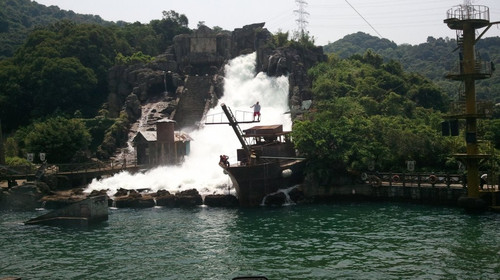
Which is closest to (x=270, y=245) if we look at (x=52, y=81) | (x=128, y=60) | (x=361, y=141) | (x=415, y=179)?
(x=415, y=179)

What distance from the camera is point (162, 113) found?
8419cm

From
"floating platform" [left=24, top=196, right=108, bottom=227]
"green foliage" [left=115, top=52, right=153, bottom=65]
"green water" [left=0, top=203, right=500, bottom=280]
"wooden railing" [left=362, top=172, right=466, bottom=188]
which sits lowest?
"green water" [left=0, top=203, right=500, bottom=280]

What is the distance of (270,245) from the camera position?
118ft

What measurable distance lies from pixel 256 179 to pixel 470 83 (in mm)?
19980

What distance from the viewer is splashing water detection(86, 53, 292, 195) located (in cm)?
5928

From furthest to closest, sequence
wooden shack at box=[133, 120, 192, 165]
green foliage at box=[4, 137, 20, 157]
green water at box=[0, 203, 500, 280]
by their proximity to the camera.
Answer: green foliage at box=[4, 137, 20, 157] → wooden shack at box=[133, 120, 192, 165] → green water at box=[0, 203, 500, 280]

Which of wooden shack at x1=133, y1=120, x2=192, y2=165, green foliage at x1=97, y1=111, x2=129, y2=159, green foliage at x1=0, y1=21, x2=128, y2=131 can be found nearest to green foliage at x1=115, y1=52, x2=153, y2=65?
green foliage at x1=0, y1=21, x2=128, y2=131

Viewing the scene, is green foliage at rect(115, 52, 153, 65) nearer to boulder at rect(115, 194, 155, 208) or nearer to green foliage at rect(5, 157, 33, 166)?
green foliage at rect(5, 157, 33, 166)

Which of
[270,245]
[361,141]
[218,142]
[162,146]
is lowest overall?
[270,245]

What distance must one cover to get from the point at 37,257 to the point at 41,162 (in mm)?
34674

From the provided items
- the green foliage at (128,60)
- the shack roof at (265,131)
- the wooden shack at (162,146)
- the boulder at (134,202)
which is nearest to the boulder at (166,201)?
the boulder at (134,202)

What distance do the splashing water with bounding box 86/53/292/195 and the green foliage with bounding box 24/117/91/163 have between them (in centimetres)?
855

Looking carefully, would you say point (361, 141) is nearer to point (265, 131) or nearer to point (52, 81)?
point (265, 131)

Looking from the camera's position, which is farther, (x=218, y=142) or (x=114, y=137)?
(x=114, y=137)
